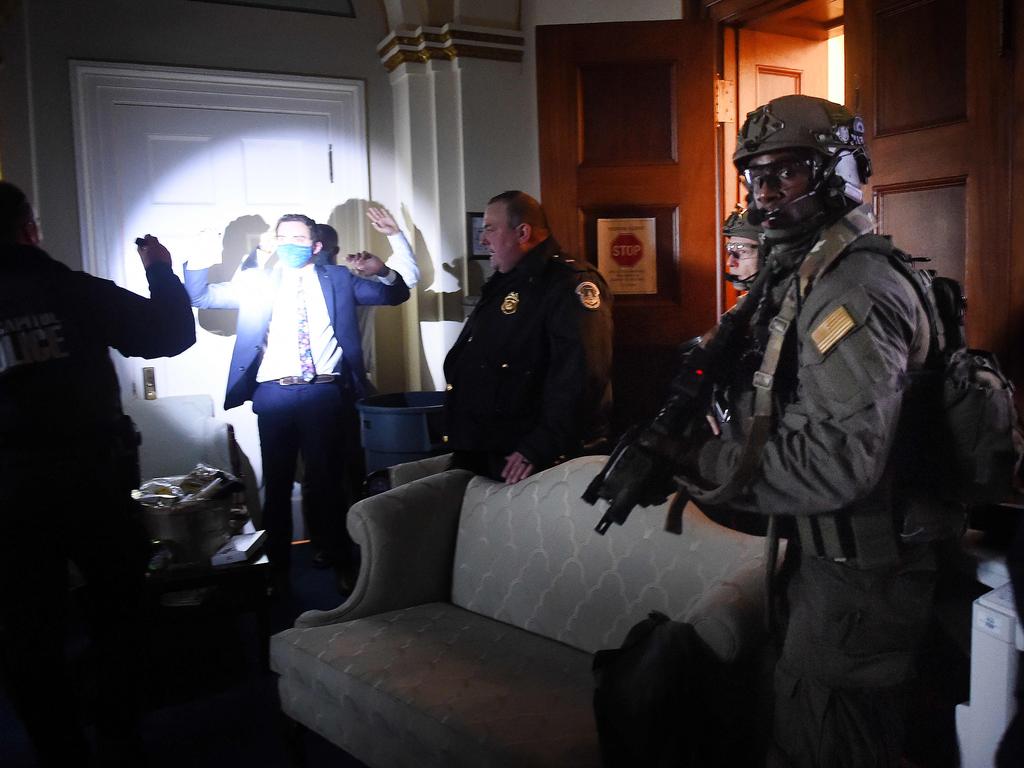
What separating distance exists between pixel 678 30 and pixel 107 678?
3027mm

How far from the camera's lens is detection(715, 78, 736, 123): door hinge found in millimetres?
3588

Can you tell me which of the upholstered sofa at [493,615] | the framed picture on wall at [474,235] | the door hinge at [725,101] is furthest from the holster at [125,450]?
the door hinge at [725,101]

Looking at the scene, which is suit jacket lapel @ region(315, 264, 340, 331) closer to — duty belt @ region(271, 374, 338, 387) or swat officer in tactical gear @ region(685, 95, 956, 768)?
duty belt @ region(271, 374, 338, 387)

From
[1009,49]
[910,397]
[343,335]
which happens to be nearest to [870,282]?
[910,397]

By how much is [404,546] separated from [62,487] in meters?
0.89

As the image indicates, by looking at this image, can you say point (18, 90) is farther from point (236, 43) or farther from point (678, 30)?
point (678, 30)

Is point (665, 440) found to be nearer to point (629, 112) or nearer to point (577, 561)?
point (577, 561)

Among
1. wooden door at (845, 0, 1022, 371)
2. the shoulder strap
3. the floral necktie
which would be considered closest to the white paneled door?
the floral necktie

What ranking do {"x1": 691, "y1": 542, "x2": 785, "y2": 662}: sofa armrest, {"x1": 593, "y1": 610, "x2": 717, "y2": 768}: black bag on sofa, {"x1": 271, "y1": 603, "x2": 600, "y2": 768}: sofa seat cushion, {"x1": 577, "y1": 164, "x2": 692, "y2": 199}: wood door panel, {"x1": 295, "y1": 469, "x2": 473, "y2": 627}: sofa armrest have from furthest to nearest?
1. {"x1": 577, "y1": 164, "x2": 692, "y2": 199}: wood door panel
2. {"x1": 295, "y1": 469, "x2": 473, "y2": 627}: sofa armrest
3. {"x1": 271, "y1": 603, "x2": 600, "y2": 768}: sofa seat cushion
4. {"x1": 691, "y1": 542, "x2": 785, "y2": 662}: sofa armrest
5. {"x1": 593, "y1": 610, "x2": 717, "y2": 768}: black bag on sofa

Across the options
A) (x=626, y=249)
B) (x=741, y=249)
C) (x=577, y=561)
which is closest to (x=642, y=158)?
(x=626, y=249)

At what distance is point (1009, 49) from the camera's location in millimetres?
2436

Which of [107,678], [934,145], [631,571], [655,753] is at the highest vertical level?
[934,145]

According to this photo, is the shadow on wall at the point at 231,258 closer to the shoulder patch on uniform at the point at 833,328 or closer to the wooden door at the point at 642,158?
the wooden door at the point at 642,158

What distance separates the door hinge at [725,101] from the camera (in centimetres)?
359
